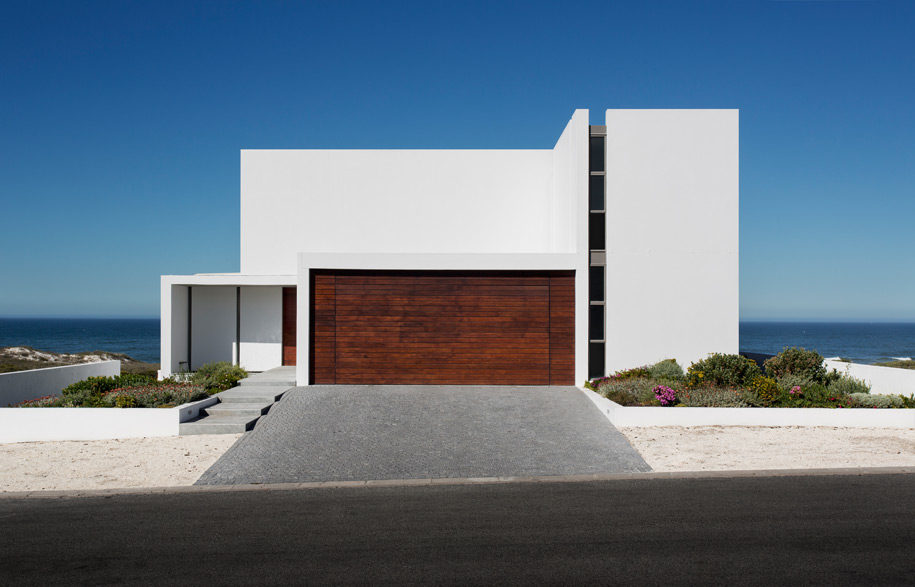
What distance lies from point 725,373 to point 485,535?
25.6 ft

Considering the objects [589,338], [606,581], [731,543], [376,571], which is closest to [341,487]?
[376,571]

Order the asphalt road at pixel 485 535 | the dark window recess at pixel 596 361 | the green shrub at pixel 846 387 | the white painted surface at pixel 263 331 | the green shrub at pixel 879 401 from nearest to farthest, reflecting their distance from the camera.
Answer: the asphalt road at pixel 485 535, the green shrub at pixel 879 401, the green shrub at pixel 846 387, the dark window recess at pixel 596 361, the white painted surface at pixel 263 331

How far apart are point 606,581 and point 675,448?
16.1 ft

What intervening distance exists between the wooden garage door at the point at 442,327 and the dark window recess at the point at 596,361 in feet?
1.84

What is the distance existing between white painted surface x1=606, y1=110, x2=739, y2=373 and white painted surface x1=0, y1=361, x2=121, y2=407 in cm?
1183

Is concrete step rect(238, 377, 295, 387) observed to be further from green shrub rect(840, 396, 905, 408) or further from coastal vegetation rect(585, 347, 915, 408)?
green shrub rect(840, 396, 905, 408)

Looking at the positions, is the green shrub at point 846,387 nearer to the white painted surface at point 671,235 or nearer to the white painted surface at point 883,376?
the white painted surface at point 883,376

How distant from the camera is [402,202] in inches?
637

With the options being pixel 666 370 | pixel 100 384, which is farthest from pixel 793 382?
pixel 100 384

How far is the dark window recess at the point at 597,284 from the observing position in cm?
1358

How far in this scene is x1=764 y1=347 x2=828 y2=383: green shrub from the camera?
497 inches

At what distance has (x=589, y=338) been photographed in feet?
44.3

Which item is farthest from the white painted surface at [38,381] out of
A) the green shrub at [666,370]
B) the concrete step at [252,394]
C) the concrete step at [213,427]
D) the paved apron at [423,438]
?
the green shrub at [666,370]

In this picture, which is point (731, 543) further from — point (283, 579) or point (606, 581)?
point (283, 579)
